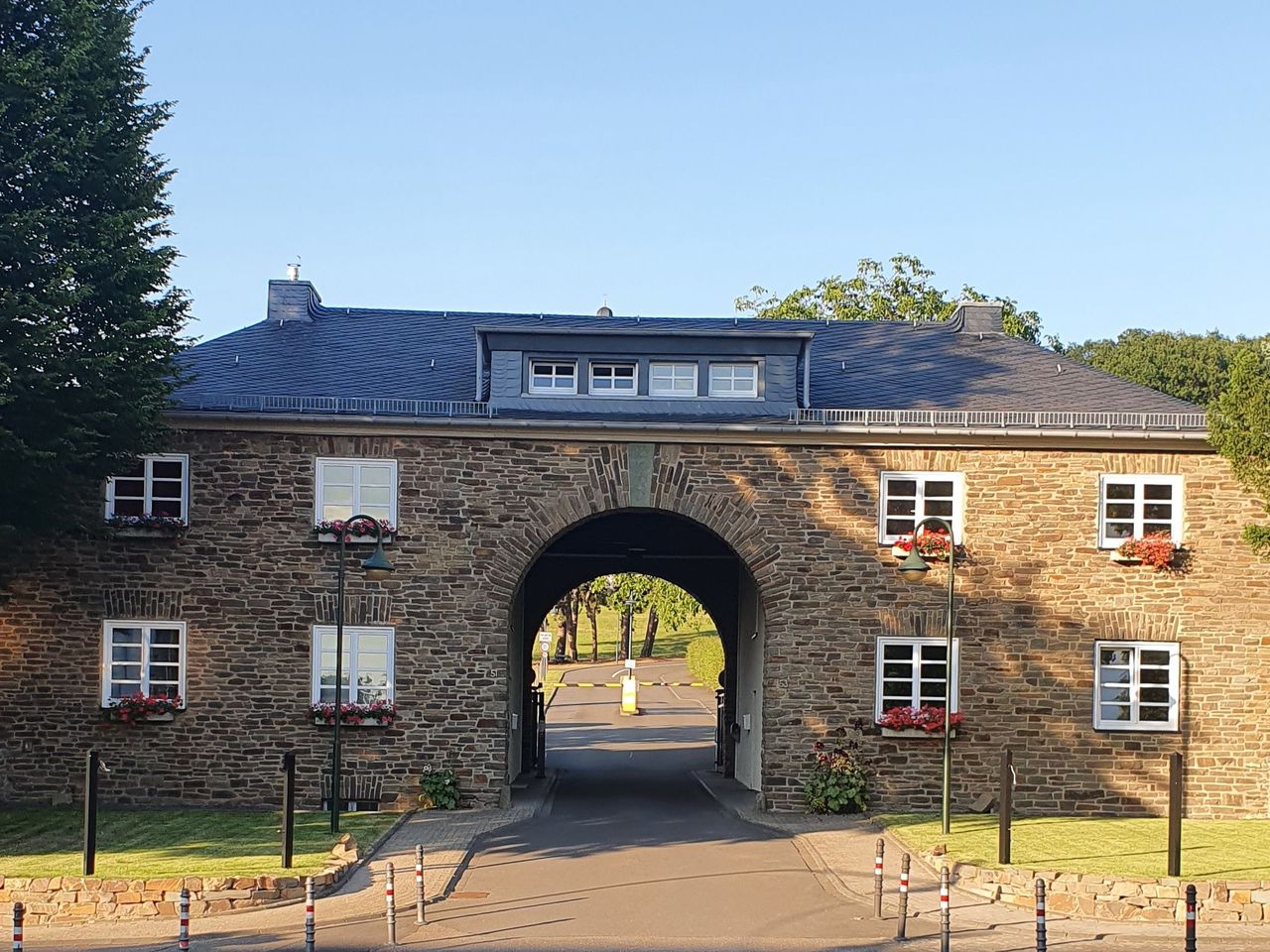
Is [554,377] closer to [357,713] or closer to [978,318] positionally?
[357,713]

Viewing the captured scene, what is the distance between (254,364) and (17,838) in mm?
9103

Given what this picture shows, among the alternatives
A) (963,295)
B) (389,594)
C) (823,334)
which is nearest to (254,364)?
(389,594)

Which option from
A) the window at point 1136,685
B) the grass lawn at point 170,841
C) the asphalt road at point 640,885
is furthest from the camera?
the window at point 1136,685

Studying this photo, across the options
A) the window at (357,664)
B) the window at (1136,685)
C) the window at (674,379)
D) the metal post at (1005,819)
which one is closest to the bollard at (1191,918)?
the metal post at (1005,819)

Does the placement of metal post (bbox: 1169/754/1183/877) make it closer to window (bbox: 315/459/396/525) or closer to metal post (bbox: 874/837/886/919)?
metal post (bbox: 874/837/886/919)

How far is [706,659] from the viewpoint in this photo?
5994cm

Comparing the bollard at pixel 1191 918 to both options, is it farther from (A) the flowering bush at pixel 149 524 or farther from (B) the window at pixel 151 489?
(B) the window at pixel 151 489

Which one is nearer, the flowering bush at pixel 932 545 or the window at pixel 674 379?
the flowering bush at pixel 932 545

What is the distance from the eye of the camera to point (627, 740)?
41.2m

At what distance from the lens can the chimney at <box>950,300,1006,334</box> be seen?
29.3 m

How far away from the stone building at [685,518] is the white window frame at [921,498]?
52mm

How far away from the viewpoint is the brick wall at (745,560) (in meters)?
23.6

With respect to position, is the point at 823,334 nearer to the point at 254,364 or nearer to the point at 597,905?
the point at 254,364

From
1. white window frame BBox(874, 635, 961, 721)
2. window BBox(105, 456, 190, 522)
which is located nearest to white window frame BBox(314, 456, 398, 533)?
window BBox(105, 456, 190, 522)
